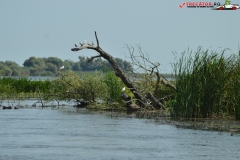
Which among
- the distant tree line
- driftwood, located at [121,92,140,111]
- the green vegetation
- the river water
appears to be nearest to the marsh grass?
the green vegetation

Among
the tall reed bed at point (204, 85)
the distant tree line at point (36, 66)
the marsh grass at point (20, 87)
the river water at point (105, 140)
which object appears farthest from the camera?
the distant tree line at point (36, 66)

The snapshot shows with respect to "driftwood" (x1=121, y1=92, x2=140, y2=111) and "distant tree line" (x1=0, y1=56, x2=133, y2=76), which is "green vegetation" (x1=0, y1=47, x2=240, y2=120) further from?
"distant tree line" (x1=0, y1=56, x2=133, y2=76)

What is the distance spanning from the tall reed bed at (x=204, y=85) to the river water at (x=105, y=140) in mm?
1106

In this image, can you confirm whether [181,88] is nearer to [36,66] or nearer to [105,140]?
[105,140]

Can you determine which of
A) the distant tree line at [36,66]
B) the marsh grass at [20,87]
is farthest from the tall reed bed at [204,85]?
the distant tree line at [36,66]

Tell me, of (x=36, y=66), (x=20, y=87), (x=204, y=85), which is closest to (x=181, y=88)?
(x=204, y=85)

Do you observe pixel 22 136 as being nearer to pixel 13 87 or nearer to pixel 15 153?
pixel 15 153

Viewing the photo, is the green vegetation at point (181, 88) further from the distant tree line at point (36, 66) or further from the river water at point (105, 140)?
the distant tree line at point (36, 66)

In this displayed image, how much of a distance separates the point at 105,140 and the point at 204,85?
461 cm

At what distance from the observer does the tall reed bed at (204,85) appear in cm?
1895

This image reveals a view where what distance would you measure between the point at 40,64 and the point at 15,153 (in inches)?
3374

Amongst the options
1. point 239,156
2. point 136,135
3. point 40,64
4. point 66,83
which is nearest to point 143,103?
point 66,83

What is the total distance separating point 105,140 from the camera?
15656mm

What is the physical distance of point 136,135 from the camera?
16.6m
